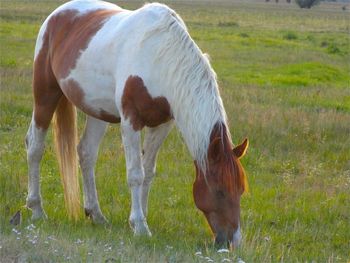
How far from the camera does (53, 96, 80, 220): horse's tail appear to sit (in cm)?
626

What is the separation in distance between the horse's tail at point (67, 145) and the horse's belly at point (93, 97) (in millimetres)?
485

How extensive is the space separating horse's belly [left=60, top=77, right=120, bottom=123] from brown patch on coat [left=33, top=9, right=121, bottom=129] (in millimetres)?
77

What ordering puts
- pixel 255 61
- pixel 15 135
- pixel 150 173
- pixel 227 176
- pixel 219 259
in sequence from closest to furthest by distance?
1. pixel 219 259
2. pixel 227 176
3. pixel 150 173
4. pixel 15 135
5. pixel 255 61

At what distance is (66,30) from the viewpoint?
6.45 meters

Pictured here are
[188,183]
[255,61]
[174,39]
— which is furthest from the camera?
[255,61]

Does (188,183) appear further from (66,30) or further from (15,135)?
(15,135)

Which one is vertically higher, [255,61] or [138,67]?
[138,67]

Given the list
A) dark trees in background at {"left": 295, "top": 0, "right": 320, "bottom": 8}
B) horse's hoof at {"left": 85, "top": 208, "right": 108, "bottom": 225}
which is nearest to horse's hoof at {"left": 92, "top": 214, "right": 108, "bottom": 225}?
horse's hoof at {"left": 85, "top": 208, "right": 108, "bottom": 225}

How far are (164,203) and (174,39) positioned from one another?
6.23 ft

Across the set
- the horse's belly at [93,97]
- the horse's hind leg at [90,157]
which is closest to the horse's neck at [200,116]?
the horse's belly at [93,97]

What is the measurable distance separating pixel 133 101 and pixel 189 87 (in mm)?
498

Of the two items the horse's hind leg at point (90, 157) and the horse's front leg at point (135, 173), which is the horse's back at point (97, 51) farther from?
the horse's hind leg at point (90, 157)

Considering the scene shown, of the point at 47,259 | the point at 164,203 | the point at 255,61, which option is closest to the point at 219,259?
the point at 47,259

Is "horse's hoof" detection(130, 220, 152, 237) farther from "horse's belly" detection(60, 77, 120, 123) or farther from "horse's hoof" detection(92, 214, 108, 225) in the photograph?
"horse's belly" detection(60, 77, 120, 123)
